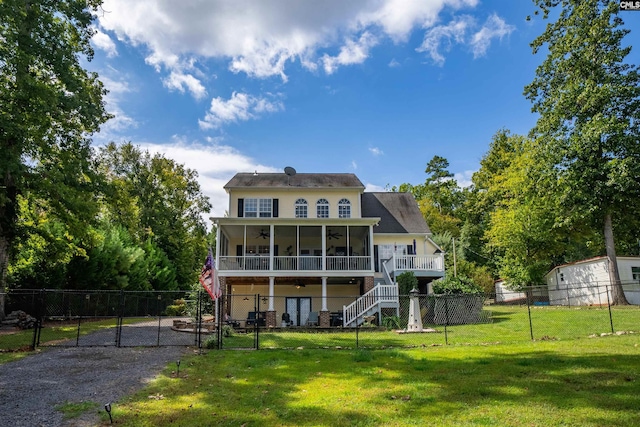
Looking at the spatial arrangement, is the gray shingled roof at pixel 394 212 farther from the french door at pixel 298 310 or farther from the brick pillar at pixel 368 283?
the french door at pixel 298 310

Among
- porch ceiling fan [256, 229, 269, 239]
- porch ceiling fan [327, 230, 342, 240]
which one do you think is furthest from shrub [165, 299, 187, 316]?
porch ceiling fan [327, 230, 342, 240]

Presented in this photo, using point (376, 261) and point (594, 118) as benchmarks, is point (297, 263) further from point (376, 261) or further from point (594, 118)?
point (594, 118)

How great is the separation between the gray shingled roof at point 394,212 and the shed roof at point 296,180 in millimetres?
2386

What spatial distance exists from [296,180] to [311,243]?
4.09 metres

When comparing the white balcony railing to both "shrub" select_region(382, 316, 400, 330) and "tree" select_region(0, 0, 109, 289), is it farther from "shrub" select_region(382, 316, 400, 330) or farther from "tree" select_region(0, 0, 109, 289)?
"tree" select_region(0, 0, 109, 289)

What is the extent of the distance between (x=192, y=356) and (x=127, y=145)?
3295cm

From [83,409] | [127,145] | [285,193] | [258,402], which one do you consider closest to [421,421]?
[258,402]

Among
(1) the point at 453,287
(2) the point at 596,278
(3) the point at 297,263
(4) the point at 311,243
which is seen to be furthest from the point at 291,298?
(2) the point at 596,278

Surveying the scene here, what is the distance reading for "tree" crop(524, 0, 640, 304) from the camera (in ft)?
76.1

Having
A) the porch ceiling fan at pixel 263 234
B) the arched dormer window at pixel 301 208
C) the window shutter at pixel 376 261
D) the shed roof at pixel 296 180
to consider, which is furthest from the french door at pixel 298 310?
the shed roof at pixel 296 180

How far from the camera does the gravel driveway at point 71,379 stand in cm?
592

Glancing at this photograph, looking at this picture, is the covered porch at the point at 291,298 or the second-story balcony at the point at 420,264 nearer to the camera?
the second-story balcony at the point at 420,264

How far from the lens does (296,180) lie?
26594mm

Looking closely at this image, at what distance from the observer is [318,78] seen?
693 inches
